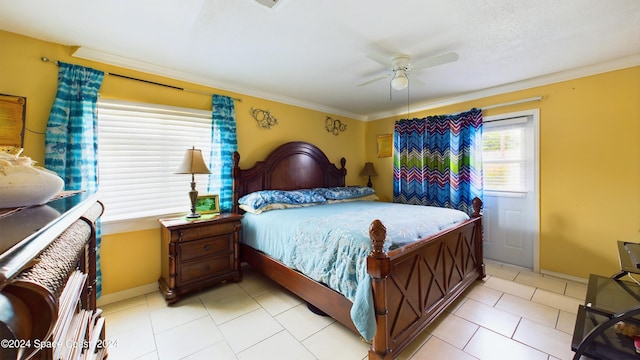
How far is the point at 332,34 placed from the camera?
6.52ft

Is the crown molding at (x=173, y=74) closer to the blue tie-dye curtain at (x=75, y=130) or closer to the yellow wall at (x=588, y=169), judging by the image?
the blue tie-dye curtain at (x=75, y=130)

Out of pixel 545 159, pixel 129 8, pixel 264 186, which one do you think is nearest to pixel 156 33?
pixel 129 8

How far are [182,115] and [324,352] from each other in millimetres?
2704

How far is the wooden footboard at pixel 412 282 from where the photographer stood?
1517mm

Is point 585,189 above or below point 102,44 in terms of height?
below

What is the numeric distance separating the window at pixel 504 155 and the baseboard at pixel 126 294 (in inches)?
170

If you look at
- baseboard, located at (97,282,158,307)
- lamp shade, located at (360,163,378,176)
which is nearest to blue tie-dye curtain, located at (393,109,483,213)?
lamp shade, located at (360,163,378,176)

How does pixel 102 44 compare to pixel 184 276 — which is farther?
pixel 184 276

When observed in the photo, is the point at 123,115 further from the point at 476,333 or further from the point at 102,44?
the point at 476,333

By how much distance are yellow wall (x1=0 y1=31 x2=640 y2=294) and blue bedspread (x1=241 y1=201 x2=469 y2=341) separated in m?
1.22

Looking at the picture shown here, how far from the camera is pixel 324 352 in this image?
67.8 inches

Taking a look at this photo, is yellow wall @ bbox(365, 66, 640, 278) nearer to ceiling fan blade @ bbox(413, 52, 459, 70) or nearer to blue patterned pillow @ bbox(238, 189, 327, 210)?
ceiling fan blade @ bbox(413, 52, 459, 70)

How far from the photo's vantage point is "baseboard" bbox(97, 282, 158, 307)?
2.31m

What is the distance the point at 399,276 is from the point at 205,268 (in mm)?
1925
